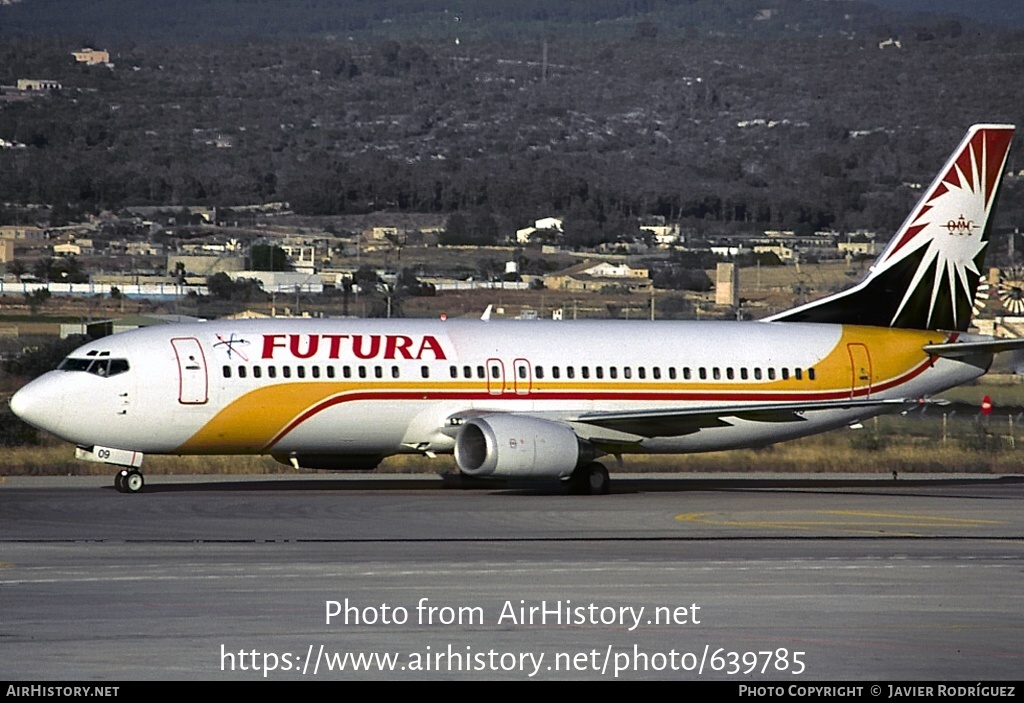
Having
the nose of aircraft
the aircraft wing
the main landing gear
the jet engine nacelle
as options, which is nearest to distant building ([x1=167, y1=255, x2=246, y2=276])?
the aircraft wing

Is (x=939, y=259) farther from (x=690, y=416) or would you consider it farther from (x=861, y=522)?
(x=861, y=522)

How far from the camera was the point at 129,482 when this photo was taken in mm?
34625

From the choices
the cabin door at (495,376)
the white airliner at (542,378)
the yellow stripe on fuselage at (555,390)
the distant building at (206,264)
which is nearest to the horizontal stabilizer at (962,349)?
the white airliner at (542,378)

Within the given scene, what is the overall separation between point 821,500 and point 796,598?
1462 centimetres

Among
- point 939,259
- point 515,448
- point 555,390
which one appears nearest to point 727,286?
point 939,259

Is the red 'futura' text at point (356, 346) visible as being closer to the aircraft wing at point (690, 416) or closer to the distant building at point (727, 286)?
the aircraft wing at point (690, 416)

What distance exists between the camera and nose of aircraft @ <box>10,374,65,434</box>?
112 ft

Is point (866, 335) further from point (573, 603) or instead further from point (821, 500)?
point (573, 603)

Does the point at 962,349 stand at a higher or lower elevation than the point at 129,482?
higher

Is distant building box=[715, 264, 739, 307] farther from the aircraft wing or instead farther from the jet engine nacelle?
the jet engine nacelle

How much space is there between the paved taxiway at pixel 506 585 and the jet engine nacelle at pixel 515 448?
633mm

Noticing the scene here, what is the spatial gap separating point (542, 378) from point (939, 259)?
10.5 meters

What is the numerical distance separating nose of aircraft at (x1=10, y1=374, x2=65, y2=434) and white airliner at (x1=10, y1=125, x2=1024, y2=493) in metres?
0.05
